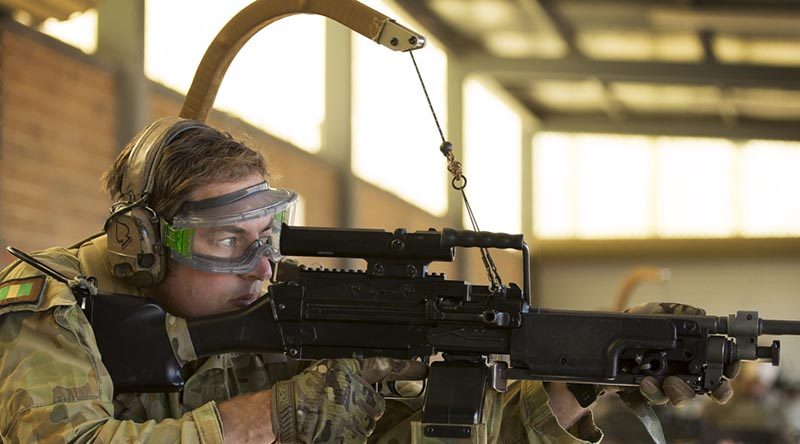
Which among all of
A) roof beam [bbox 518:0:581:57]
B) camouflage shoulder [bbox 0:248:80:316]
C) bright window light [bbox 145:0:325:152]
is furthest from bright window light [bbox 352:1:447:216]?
camouflage shoulder [bbox 0:248:80:316]

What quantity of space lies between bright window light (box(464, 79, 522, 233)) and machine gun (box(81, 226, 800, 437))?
1262cm

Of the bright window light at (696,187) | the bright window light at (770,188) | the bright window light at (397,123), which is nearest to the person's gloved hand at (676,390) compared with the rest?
the bright window light at (397,123)

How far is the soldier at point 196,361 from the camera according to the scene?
87.2 inches

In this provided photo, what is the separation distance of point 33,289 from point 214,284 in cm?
38

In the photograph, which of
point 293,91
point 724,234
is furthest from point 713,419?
point 724,234

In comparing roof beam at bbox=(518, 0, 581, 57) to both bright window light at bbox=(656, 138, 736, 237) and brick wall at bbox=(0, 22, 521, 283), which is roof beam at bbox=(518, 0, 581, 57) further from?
brick wall at bbox=(0, 22, 521, 283)

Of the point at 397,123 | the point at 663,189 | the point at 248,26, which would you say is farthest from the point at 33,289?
the point at 663,189

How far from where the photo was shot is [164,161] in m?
2.53

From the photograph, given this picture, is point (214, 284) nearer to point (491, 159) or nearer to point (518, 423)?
point (518, 423)

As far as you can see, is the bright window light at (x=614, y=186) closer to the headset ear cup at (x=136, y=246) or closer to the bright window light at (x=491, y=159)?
the bright window light at (x=491, y=159)

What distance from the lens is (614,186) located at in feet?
62.6

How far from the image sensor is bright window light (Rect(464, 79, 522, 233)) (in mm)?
15836

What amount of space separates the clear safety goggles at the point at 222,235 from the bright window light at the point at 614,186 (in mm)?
16860

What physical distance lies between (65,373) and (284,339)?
0.42 metres
